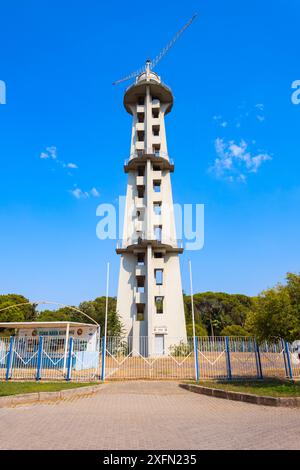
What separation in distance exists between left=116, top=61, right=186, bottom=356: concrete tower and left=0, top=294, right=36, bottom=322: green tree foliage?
2247cm

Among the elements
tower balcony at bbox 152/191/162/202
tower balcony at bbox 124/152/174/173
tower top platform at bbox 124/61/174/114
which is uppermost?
tower top platform at bbox 124/61/174/114

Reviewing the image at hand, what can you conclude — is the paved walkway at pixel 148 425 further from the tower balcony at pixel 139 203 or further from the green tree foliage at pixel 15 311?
the green tree foliage at pixel 15 311

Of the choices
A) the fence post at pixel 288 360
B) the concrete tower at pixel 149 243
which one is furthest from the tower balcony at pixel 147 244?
the fence post at pixel 288 360

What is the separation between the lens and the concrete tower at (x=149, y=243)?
32062 millimetres

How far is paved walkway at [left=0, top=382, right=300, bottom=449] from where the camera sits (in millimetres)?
5910

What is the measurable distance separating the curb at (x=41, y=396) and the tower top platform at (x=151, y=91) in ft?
126

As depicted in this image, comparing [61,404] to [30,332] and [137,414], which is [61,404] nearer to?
[137,414]

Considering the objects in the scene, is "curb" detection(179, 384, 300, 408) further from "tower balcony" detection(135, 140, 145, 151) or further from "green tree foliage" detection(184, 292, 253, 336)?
"green tree foliage" detection(184, 292, 253, 336)

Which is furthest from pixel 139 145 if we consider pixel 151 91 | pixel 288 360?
pixel 288 360

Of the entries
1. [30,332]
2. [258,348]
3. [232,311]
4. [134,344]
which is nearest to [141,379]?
[258,348]

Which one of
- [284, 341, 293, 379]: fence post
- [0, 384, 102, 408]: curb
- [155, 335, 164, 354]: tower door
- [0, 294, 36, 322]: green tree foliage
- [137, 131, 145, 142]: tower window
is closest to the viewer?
[0, 384, 102, 408]: curb

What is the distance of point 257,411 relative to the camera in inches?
368

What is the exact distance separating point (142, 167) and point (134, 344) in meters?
21.2

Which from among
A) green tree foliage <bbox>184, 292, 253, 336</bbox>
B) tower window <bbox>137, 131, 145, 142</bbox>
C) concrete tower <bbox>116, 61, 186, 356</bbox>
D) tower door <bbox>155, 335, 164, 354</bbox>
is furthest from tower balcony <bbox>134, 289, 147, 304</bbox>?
green tree foliage <bbox>184, 292, 253, 336</bbox>
